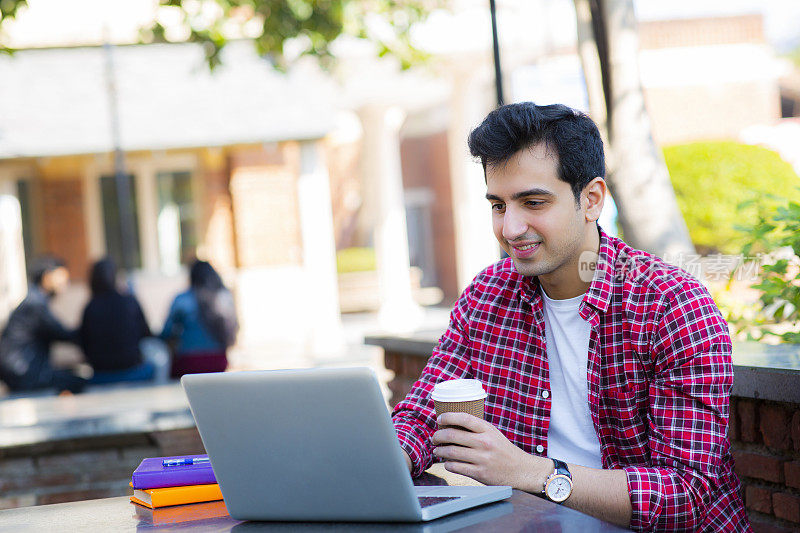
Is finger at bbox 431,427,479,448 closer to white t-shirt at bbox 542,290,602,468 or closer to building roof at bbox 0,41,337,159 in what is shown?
white t-shirt at bbox 542,290,602,468

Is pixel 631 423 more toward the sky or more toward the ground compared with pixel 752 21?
more toward the ground

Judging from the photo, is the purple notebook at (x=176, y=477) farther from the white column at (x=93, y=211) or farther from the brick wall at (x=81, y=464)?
the white column at (x=93, y=211)

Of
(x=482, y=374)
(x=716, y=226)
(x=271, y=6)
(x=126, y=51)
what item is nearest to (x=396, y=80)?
(x=126, y=51)

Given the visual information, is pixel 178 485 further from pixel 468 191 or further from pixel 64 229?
pixel 468 191

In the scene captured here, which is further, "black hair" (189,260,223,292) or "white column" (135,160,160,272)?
"white column" (135,160,160,272)

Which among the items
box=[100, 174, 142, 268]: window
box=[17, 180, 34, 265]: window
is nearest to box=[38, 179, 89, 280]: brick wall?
box=[17, 180, 34, 265]: window

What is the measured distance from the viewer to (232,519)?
1891 millimetres

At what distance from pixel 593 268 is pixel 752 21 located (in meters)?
20.4

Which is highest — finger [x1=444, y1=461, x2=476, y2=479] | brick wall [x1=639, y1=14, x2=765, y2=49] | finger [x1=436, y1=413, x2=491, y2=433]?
brick wall [x1=639, y1=14, x2=765, y2=49]

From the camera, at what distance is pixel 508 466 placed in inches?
77.7

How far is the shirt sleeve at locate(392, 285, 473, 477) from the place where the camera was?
2.29 m

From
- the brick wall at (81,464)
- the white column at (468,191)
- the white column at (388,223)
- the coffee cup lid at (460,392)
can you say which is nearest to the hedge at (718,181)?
the white column at (468,191)

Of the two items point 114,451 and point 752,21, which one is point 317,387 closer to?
point 114,451

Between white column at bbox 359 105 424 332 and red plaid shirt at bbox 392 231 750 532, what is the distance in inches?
445
